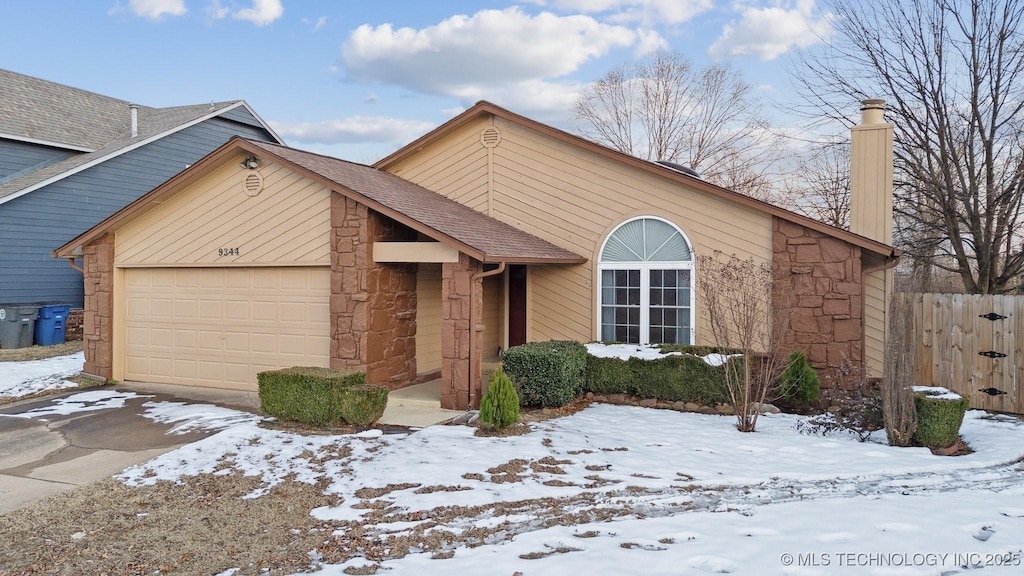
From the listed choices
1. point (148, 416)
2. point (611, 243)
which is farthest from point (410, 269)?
point (148, 416)

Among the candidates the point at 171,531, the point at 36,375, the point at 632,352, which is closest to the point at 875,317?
the point at 632,352

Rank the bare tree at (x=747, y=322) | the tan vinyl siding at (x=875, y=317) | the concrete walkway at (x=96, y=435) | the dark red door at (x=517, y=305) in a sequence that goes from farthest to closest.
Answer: the dark red door at (x=517, y=305) < the tan vinyl siding at (x=875, y=317) < the bare tree at (x=747, y=322) < the concrete walkway at (x=96, y=435)

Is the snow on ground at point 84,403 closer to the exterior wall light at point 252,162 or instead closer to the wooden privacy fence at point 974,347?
the exterior wall light at point 252,162

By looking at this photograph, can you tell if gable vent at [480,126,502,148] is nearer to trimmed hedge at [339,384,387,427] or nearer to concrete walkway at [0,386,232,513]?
trimmed hedge at [339,384,387,427]

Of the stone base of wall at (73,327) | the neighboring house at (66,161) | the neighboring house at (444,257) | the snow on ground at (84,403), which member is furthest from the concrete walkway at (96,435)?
the neighboring house at (66,161)

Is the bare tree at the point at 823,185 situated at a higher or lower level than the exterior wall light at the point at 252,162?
higher

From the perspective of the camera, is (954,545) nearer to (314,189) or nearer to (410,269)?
(410,269)

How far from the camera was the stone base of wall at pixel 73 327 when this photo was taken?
58.3 ft

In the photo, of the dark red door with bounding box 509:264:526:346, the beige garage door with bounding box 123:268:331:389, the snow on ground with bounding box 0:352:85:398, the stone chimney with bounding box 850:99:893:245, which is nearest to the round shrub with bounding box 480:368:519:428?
the beige garage door with bounding box 123:268:331:389

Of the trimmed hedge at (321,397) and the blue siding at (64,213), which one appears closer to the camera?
the trimmed hedge at (321,397)

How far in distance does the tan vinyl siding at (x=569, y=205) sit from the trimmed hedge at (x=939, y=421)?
3.73 meters

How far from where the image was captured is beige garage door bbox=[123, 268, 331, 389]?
11.0 metres

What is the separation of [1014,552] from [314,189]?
9532 mm

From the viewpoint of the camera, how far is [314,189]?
10750mm
